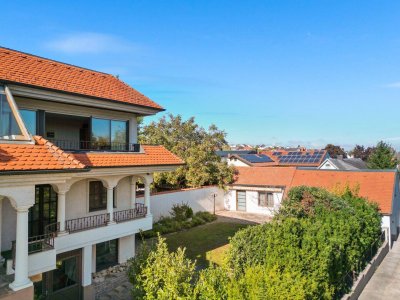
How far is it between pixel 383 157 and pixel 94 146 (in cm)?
4422

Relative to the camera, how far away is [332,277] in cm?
1215

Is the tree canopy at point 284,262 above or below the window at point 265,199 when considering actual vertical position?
above

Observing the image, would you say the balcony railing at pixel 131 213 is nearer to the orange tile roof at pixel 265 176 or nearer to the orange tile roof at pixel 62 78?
the orange tile roof at pixel 62 78

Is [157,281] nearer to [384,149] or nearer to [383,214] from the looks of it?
[383,214]

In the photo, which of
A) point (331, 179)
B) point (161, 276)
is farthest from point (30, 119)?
point (331, 179)

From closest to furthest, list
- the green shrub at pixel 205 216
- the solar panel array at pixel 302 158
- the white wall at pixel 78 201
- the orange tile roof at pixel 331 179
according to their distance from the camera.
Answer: the white wall at pixel 78 201, the orange tile roof at pixel 331 179, the green shrub at pixel 205 216, the solar panel array at pixel 302 158

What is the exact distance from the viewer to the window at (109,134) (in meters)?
15.0

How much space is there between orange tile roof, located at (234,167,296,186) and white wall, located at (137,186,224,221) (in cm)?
289

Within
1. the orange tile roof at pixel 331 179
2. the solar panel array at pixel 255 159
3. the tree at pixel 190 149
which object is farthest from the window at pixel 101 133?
the solar panel array at pixel 255 159

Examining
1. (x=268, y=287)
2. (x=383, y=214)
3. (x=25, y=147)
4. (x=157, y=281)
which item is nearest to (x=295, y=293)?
(x=268, y=287)

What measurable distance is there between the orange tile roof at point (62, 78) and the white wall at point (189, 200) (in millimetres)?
8661

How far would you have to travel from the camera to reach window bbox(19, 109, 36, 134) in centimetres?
1241

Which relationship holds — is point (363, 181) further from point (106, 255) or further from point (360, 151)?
point (360, 151)

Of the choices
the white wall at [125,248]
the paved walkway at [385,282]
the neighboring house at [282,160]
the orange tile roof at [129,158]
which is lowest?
the paved walkway at [385,282]
